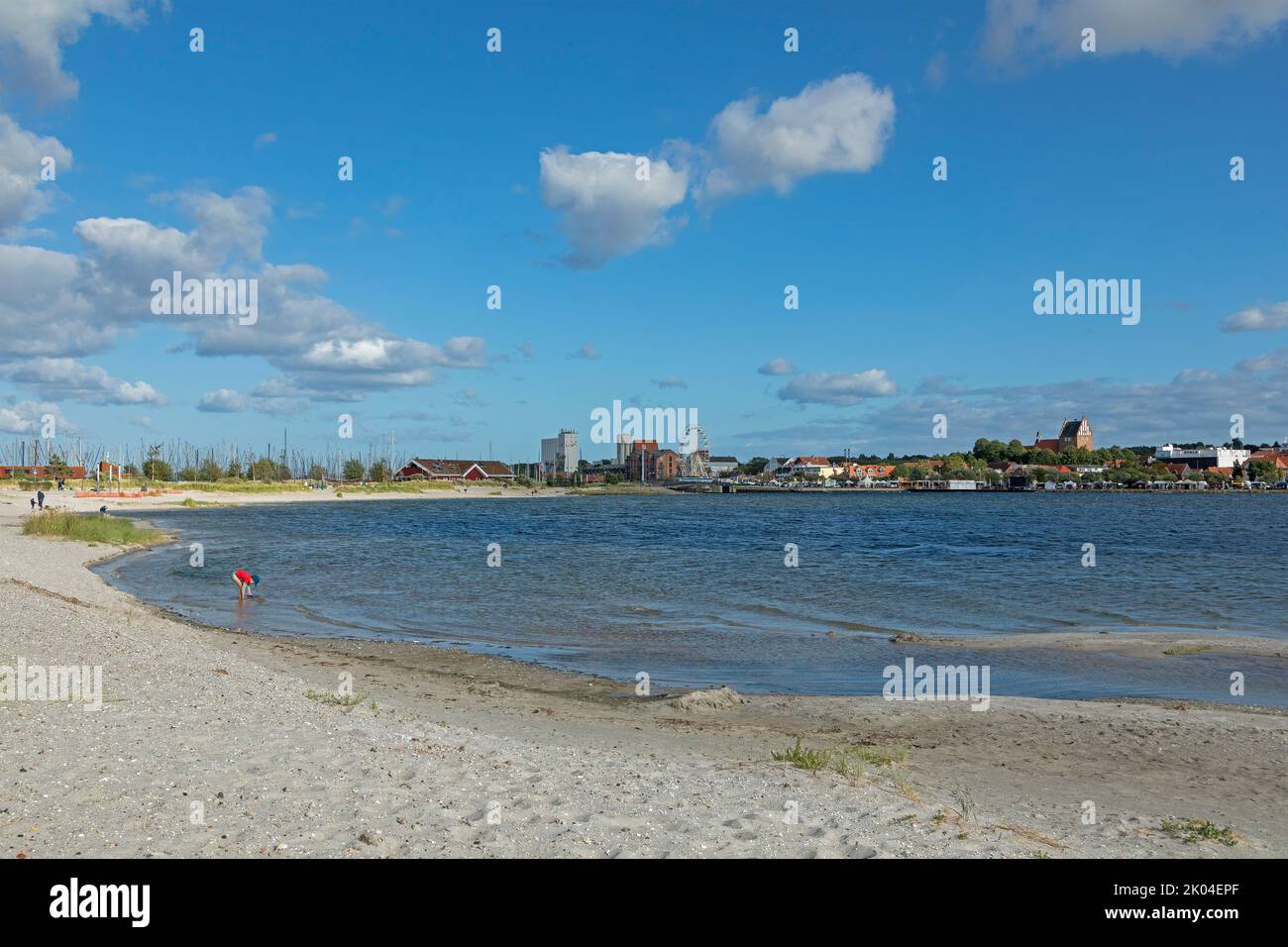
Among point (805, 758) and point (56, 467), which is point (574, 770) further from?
point (56, 467)

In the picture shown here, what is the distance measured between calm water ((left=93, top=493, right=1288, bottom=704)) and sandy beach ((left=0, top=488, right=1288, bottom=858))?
330 cm

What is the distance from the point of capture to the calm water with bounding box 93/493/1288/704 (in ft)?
60.7

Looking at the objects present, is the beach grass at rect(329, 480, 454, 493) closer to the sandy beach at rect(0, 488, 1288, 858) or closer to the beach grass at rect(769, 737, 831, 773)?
the sandy beach at rect(0, 488, 1288, 858)

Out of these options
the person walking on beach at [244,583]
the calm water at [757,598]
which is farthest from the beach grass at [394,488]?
the person walking on beach at [244,583]

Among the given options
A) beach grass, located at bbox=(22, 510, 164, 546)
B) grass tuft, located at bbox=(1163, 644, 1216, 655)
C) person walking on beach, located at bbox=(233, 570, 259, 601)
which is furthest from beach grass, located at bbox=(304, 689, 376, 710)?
beach grass, located at bbox=(22, 510, 164, 546)

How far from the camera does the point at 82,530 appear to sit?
4553 cm

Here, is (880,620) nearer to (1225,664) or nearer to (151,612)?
(1225,664)

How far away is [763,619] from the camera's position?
25375 mm

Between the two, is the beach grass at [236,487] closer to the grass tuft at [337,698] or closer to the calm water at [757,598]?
the calm water at [757,598]

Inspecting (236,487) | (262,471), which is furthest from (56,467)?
(262,471)
